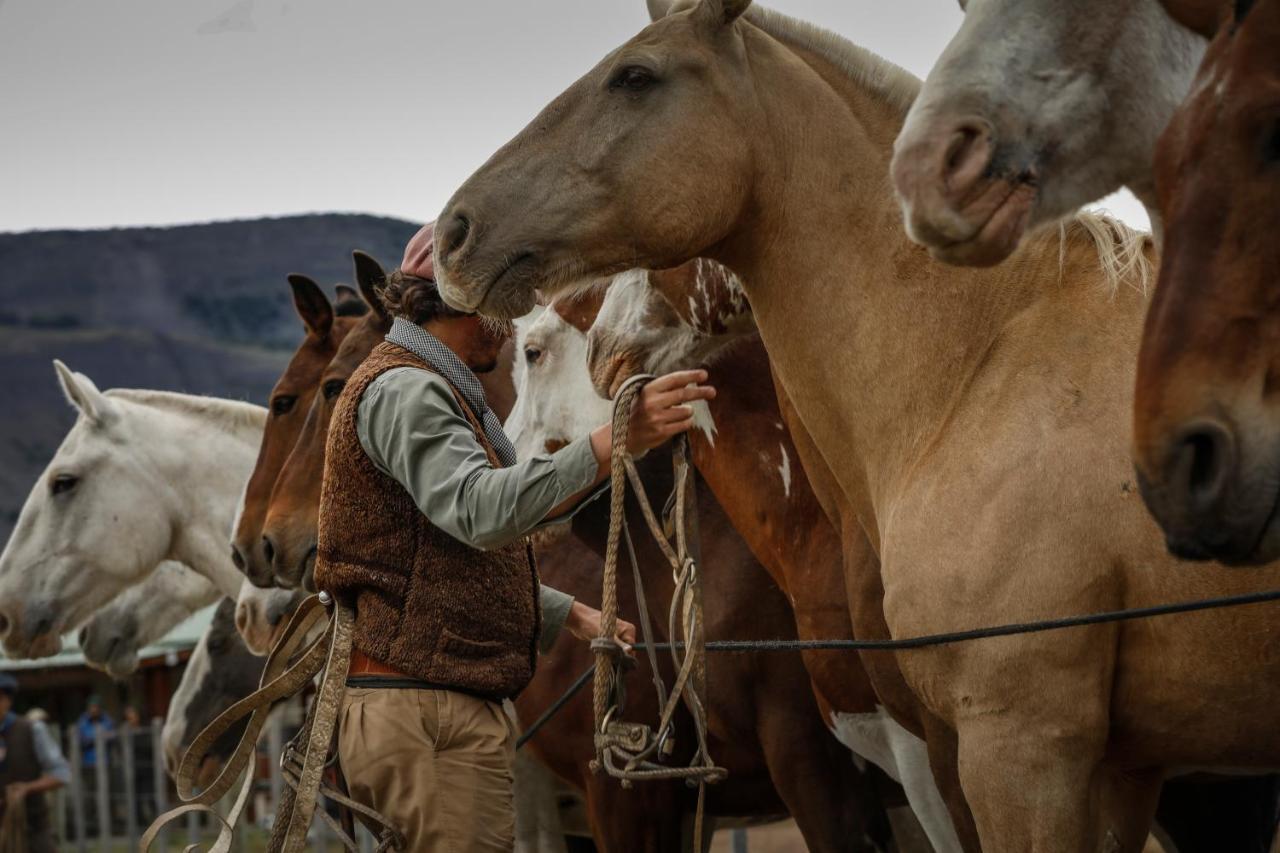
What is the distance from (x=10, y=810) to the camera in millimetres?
10398

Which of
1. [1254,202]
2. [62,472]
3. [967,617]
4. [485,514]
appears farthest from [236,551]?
[1254,202]

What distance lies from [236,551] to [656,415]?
3441 millimetres

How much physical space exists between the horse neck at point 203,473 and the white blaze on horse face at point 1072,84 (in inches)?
233

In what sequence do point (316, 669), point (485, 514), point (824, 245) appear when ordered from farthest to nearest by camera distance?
point (316, 669) → point (824, 245) → point (485, 514)

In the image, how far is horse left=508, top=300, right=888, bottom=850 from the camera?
482 centimetres

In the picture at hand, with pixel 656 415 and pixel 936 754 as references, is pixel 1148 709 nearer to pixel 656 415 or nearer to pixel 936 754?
pixel 936 754

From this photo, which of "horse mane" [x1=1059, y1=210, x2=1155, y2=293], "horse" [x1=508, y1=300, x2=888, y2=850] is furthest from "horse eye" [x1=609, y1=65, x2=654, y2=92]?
"horse" [x1=508, y1=300, x2=888, y2=850]

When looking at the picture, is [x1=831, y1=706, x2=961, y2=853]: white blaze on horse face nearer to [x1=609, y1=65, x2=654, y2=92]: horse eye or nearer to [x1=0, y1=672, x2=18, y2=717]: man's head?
[x1=609, y1=65, x2=654, y2=92]: horse eye

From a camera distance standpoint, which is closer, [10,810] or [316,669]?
[316,669]

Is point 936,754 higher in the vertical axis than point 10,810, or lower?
higher

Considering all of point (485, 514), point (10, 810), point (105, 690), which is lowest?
point (105, 690)

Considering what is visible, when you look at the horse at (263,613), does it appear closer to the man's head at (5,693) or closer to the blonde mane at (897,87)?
the blonde mane at (897,87)

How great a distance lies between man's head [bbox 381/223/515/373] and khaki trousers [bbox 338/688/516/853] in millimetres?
823

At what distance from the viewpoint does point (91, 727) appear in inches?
734
